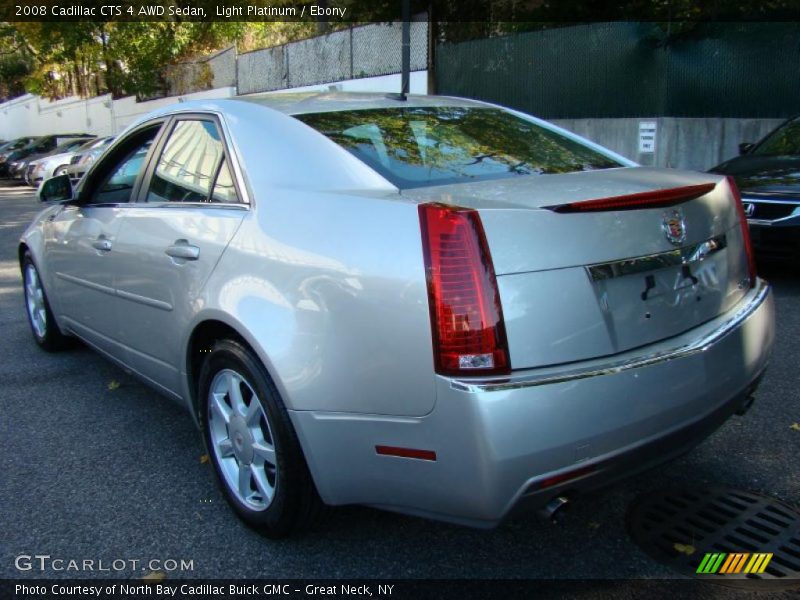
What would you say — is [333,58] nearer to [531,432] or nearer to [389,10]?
[389,10]

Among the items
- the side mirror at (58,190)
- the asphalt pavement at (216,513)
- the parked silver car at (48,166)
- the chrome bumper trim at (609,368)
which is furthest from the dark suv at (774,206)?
the parked silver car at (48,166)

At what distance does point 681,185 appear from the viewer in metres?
2.62

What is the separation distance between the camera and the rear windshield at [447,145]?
2764 millimetres

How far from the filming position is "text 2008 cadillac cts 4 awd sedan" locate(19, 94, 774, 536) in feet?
6.98

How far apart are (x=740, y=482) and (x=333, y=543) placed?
170 cm

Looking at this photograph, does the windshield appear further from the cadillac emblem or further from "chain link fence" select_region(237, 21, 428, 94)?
"chain link fence" select_region(237, 21, 428, 94)

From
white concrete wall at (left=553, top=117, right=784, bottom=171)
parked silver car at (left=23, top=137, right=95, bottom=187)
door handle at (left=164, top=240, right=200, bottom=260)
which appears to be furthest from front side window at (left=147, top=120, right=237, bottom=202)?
parked silver car at (left=23, top=137, right=95, bottom=187)

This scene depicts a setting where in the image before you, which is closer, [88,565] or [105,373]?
[88,565]

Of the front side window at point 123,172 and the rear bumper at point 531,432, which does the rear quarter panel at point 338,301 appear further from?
the front side window at point 123,172

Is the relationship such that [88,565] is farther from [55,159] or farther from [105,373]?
[55,159]

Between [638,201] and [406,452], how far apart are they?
1.06 meters

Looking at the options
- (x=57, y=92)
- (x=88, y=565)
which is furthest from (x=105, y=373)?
(x=57, y=92)

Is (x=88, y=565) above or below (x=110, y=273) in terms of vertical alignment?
below

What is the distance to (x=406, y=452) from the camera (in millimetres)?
2254
